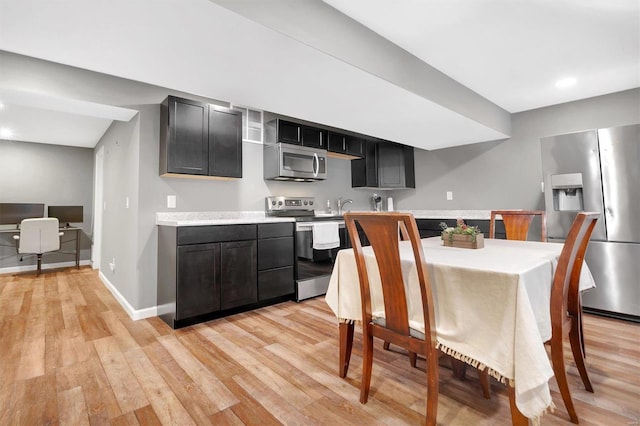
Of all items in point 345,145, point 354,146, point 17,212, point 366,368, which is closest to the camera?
point 366,368

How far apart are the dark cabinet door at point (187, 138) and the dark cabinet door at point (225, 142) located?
65 millimetres

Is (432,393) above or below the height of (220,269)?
below

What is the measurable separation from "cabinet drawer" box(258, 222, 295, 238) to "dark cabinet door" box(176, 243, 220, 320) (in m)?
0.49

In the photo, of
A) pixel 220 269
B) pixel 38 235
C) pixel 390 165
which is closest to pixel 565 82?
pixel 390 165

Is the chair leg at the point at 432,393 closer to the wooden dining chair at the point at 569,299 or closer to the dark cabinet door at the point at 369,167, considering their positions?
the wooden dining chair at the point at 569,299

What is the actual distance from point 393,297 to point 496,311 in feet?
1.40

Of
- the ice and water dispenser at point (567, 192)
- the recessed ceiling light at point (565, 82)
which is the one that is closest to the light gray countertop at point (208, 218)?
the ice and water dispenser at point (567, 192)

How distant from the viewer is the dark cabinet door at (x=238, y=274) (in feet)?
9.32

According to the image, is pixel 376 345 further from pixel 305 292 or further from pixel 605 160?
pixel 605 160

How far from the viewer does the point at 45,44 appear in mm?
1761

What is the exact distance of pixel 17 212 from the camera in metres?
5.20

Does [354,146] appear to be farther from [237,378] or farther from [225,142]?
[237,378]

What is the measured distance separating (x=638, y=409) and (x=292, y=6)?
277cm

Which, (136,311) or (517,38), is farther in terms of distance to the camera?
(136,311)
